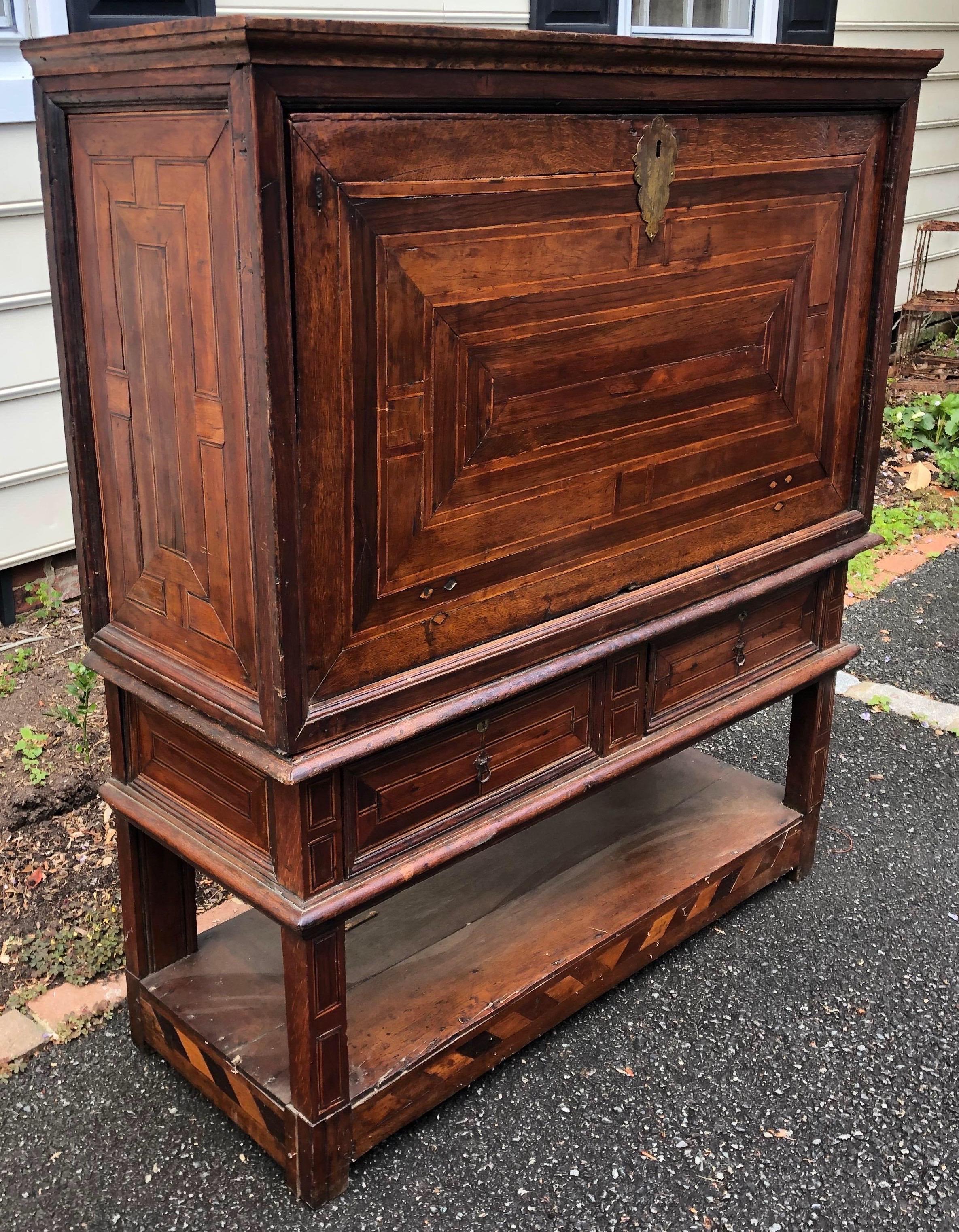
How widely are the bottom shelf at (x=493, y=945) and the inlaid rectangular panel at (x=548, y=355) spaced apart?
2.07 feet

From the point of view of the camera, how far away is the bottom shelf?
2.16 meters

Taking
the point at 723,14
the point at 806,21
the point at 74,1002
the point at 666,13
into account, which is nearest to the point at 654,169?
the point at 74,1002

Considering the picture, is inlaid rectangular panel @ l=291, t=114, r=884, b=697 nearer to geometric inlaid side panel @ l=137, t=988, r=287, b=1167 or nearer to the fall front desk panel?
the fall front desk panel

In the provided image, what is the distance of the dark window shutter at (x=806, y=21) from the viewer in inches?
215

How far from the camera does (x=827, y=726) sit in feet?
9.66

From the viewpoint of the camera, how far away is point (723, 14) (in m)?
5.51

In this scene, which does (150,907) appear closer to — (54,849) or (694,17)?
(54,849)

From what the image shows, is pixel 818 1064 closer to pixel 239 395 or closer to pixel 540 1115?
pixel 540 1115

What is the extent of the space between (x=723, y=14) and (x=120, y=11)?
10.6 feet

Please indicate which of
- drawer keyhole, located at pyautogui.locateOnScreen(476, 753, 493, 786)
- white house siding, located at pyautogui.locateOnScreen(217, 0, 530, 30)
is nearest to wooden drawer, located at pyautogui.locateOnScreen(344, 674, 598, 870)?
drawer keyhole, located at pyautogui.locateOnScreen(476, 753, 493, 786)

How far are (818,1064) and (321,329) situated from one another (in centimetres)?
177

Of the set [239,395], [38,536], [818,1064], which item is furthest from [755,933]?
[38,536]

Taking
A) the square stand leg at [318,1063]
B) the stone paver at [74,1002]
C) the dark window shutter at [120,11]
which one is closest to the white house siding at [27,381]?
the dark window shutter at [120,11]

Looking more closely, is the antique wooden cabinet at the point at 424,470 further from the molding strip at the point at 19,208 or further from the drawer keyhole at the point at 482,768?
the molding strip at the point at 19,208
